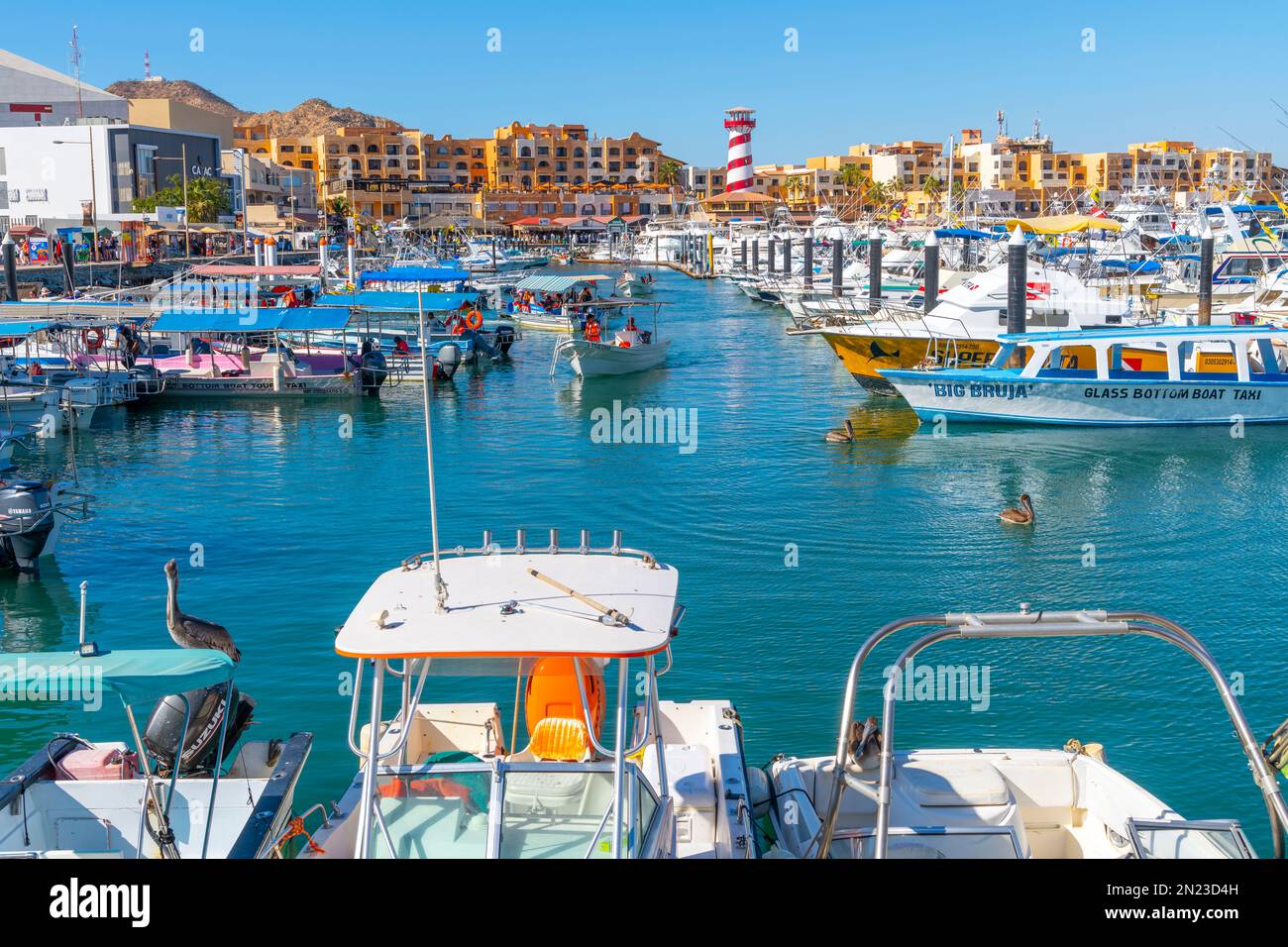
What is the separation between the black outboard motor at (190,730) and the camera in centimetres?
930

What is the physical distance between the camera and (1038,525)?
67.7 feet

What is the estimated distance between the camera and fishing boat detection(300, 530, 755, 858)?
249 inches

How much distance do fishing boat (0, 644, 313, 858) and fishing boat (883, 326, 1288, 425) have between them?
21151mm

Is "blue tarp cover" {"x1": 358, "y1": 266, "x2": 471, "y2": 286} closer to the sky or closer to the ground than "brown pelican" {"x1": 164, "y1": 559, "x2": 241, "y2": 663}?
closer to the sky

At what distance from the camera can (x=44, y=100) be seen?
10519 centimetres

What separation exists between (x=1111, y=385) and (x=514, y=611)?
2404 centimetres

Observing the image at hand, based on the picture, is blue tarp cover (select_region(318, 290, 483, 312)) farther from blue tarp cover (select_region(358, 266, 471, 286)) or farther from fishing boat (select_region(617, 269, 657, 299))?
fishing boat (select_region(617, 269, 657, 299))

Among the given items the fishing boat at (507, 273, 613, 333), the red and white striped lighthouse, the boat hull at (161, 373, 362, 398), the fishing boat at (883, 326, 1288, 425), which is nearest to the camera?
the fishing boat at (883, 326, 1288, 425)

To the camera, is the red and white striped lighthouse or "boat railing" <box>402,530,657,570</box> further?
the red and white striped lighthouse

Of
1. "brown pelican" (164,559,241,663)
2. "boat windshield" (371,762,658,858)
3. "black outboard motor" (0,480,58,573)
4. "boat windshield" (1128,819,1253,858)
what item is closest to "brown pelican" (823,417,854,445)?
"black outboard motor" (0,480,58,573)

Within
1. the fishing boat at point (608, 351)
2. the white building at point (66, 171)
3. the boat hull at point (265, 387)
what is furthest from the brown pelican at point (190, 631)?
the white building at point (66, 171)

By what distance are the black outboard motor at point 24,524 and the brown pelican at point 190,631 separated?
584 cm
